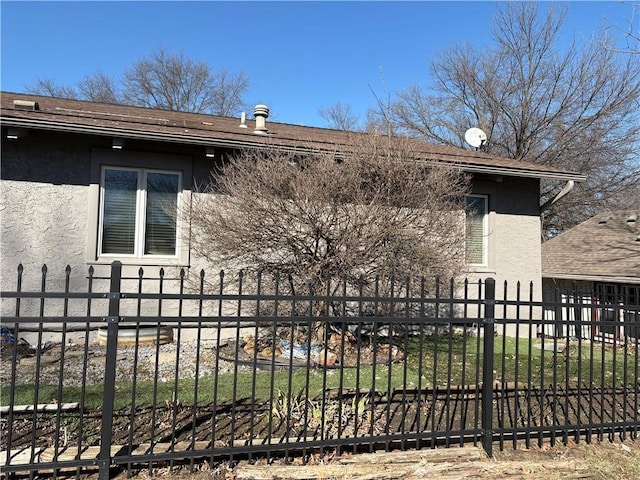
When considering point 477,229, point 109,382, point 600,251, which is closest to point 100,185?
point 109,382

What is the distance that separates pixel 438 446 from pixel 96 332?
20.2ft

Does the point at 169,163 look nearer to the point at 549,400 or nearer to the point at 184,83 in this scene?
the point at 549,400

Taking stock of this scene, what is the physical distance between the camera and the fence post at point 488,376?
3648 mm

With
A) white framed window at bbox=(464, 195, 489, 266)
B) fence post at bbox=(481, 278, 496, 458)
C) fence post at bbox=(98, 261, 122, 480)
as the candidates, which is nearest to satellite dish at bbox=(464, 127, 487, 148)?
white framed window at bbox=(464, 195, 489, 266)

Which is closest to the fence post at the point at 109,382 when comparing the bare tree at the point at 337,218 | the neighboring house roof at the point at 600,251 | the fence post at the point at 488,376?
the fence post at the point at 488,376

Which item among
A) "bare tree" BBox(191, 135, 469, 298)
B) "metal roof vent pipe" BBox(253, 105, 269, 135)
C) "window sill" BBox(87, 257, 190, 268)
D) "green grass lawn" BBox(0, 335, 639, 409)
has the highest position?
"metal roof vent pipe" BBox(253, 105, 269, 135)

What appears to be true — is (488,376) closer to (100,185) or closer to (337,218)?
(337,218)

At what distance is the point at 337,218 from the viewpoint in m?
6.19

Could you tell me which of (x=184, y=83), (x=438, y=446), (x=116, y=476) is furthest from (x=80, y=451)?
(x=184, y=83)

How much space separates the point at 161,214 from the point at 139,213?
37cm

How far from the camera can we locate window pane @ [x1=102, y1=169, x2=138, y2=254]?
7.68 metres

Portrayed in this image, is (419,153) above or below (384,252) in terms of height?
above

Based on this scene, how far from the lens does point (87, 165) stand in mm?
7539

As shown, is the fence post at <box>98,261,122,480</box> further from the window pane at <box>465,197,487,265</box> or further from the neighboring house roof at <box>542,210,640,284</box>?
the neighboring house roof at <box>542,210,640,284</box>
